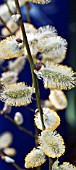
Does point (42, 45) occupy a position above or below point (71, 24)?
below

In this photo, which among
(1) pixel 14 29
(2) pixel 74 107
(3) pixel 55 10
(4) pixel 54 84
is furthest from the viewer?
(2) pixel 74 107

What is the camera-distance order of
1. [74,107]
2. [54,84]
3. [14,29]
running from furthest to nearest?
[74,107] → [14,29] → [54,84]

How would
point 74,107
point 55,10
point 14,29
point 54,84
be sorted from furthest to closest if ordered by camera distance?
point 74,107, point 55,10, point 14,29, point 54,84

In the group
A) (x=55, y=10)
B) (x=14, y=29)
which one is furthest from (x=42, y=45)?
(x=55, y=10)

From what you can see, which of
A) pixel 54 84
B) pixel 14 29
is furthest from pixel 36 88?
pixel 14 29

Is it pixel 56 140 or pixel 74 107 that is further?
Answer: pixel 74 107

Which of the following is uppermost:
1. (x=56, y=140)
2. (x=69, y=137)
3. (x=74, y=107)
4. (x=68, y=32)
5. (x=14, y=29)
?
(x=68, y=32)

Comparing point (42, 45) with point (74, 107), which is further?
point (74, 107)

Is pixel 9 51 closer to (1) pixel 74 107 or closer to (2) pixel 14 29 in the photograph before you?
(2) pixel 14 29

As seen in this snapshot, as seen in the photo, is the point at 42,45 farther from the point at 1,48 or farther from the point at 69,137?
the point at 69,137
